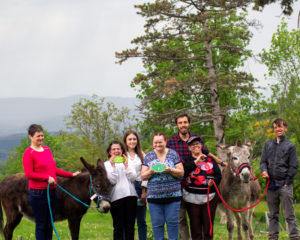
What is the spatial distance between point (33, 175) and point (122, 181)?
4.42 ft

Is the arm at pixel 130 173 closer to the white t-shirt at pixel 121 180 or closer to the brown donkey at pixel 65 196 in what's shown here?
the white t-shirt at pixel 121 180

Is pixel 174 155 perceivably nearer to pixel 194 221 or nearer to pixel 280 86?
pixel 194 221

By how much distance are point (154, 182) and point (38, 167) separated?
5.67 feet

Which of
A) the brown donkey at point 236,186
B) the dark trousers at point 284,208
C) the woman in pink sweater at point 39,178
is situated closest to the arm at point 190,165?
the brown donkey at point 236,186

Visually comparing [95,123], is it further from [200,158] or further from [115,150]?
[200,158]

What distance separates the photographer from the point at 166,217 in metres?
5.28

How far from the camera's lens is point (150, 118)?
2023 cm

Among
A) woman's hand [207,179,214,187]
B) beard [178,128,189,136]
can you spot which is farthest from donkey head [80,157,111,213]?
woman's hand [207,179,214,187]

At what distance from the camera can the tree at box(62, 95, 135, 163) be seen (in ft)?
104

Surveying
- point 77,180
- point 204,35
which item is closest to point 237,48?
point 204,35

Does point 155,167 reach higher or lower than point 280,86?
lower

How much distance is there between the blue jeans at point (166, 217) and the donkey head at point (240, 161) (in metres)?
1.85

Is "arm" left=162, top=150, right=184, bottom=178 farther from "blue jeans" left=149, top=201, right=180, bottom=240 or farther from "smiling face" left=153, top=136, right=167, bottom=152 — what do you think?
"blue jeans" left=149, top=201, right=180, bottom=240

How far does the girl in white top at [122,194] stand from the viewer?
580cm
